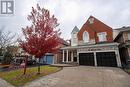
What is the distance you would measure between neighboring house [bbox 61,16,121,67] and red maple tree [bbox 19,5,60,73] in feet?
33.5

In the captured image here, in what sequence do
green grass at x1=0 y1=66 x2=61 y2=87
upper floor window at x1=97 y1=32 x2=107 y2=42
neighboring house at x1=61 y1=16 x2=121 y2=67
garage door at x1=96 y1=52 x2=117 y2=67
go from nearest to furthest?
green grass at x1=0 y1=66 x2=61 y2=87, garage door at x1=96 y1=52 x2=117 y2=67, neighboring house at x1=61 y1=16 x2=121 y2=67, upper floor window at x1=97 y1=32 x2=107 y2=42

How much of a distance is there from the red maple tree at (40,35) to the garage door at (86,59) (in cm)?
1021

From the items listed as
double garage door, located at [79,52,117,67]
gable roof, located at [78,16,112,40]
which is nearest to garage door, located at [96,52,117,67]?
double garage door, located at [79,52,117,67]

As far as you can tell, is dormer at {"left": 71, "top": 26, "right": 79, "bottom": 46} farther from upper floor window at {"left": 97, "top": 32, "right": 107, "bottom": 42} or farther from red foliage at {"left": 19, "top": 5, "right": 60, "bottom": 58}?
red foliage at {"left": 19, "top": 5, "right": 60, "bottom": 58}

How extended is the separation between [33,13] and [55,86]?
809 cm

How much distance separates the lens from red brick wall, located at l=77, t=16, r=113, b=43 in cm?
2214

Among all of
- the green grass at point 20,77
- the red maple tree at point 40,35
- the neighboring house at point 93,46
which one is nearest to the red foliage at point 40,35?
the red maple tree at point 40,35

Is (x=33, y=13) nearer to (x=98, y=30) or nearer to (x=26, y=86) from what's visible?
(x=26, y=86)

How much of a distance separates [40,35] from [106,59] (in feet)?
41.4

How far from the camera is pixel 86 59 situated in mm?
21234

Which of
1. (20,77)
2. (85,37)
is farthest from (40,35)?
(85,37)

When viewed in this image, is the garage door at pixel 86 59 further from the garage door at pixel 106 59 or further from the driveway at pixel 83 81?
the driveway at pixel 83 81

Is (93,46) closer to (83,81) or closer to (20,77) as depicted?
(83,81)

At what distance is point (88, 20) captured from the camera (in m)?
25.1
